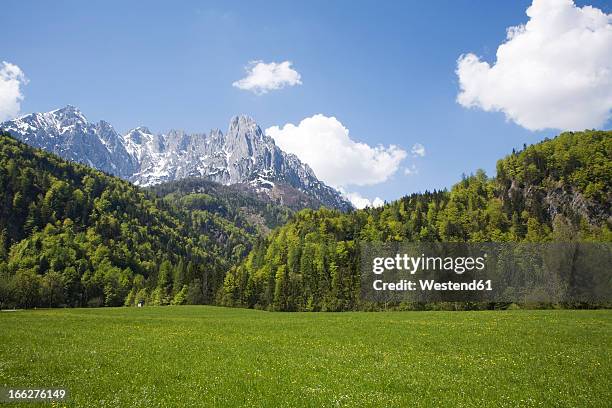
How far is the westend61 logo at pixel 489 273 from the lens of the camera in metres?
87.5

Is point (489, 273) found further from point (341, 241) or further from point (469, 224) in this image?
point (469, 224)

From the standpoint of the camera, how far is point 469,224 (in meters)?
179

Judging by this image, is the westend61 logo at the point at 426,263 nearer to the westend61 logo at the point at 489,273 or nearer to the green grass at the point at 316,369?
the westend61 logo at the point at 489,273

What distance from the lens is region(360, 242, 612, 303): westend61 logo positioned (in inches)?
3445

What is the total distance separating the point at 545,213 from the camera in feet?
596

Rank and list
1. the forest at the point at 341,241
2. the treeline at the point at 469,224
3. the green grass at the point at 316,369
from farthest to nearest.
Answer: the treeline at the point at 469,224, the forest at the point at 341,241, the green grass at the point at 316,369

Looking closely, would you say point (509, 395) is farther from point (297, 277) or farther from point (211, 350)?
point (297, 277)

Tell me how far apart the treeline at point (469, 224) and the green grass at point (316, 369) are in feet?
320

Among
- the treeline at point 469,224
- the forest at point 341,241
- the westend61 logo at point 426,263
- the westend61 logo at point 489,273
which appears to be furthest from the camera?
the treeline at point 469,224

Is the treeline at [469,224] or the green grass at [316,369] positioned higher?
the treeline at [469,224]

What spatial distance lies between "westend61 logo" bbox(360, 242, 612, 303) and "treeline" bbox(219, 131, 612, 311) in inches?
539

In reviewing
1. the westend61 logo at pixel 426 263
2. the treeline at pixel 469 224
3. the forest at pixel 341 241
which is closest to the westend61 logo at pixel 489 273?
the westend61 logo at pixel 426 263

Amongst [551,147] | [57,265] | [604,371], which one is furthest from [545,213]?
[57,265]

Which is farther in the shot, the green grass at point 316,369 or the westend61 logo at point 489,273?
the westend61 logo at point 489,273
